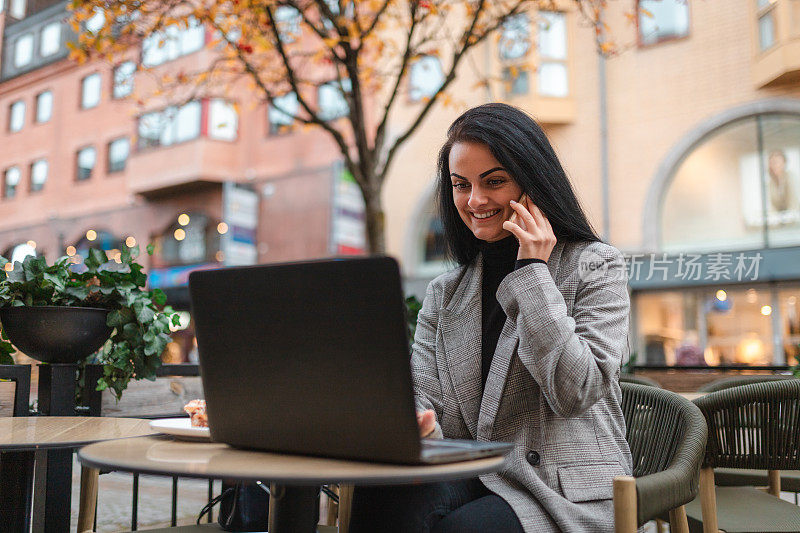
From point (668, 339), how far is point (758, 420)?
36.5ft

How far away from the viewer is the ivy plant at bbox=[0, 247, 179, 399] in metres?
2.58

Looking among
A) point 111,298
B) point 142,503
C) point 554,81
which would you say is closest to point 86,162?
point 554,81

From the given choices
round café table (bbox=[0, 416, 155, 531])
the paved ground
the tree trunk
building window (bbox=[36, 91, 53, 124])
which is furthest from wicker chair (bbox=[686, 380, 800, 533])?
building window (bbox=[36, 91, 53, 124])

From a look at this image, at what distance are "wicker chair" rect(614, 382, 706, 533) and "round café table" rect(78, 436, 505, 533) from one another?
1.33 feet

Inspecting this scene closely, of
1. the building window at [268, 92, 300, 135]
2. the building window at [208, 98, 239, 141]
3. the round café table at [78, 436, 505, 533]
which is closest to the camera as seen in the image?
the round café table at [78, 436, 505, 533]

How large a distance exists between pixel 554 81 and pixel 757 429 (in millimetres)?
12357

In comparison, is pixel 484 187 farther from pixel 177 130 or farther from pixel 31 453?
pixel 177 130

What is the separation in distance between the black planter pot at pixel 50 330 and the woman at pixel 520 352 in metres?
1.21

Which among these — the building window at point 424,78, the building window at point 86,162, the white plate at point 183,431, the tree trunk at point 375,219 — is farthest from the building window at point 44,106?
the white plate at point 183,431

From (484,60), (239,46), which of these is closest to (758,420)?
(239,46)

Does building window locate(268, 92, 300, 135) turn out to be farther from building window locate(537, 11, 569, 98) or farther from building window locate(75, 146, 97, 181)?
building window locate(537, 11, 569, 98)

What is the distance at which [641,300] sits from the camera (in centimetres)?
1293

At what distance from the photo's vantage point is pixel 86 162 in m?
17.9

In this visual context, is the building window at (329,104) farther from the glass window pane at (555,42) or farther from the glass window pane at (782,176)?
the glass window pane at (782,176)
